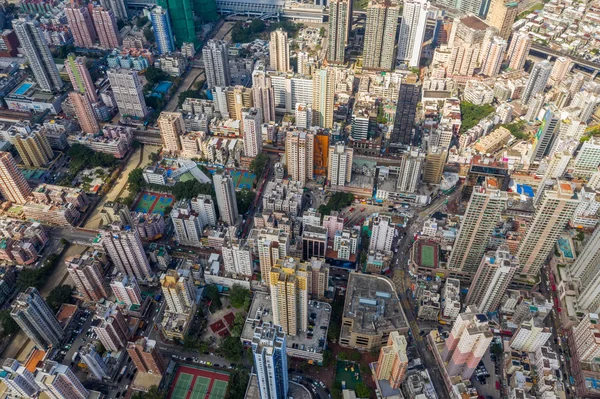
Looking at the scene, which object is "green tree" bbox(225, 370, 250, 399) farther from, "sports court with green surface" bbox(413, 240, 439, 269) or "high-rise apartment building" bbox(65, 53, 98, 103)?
"high-rise apartment building" bbox(65, 53, 98, 103)

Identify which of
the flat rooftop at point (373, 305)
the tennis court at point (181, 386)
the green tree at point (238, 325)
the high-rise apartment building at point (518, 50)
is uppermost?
the high-rise apartment building at point (518, 50)

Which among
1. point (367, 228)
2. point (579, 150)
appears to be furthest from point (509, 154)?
point (367, 228)

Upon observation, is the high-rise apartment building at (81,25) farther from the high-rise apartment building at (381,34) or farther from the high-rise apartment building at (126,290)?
the high-rise apartment building at (126,290)

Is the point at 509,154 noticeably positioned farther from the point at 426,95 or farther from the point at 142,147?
the point at 142,147

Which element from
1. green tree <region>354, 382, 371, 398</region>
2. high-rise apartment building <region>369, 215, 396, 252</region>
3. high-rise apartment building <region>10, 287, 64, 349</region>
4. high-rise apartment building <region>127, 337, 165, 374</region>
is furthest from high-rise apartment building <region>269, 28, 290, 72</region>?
green tree <region>354, 382, 371, 398</region>

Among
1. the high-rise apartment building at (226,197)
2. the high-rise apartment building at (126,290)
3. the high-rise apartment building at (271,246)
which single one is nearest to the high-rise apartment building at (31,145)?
the high-rise apartment building at (126,290)

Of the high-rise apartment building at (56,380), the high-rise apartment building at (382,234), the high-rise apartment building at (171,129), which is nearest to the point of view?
the high-rise apartment building at (56,380)
